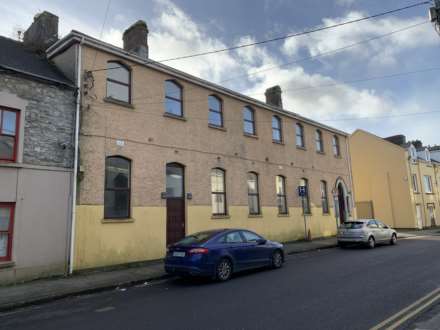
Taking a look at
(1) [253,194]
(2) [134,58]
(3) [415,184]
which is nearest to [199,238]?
(2) [134,58]

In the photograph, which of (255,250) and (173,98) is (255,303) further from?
(173,98)

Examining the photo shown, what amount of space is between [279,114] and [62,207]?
14.1 m

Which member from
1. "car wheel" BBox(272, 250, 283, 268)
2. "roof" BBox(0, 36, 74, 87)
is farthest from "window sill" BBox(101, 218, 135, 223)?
"car wheel" BBox(272, 250, 283, 268)

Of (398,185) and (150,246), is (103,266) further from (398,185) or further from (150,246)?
(398,185)

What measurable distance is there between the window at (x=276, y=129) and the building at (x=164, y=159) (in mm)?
64

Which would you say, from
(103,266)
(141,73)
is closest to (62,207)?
(103,266)

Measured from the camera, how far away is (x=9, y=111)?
10.6 meters

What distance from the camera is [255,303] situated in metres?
7.16

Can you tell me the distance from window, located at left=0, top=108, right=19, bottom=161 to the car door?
7.56 meters

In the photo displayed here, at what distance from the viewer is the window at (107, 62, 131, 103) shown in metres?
13.2

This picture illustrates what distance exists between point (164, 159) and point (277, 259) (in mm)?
6044

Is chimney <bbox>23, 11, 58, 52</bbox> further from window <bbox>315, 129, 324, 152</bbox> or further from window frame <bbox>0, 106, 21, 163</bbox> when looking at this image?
window <bbox>315, 129, 324, 152</bbox>

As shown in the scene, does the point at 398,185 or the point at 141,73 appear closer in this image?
the point at 141,73

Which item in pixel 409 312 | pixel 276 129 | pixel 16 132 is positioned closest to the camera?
pixel 409 312
